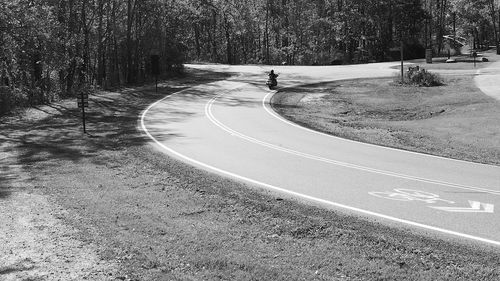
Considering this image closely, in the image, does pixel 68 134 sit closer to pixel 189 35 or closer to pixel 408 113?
pixel 408 113

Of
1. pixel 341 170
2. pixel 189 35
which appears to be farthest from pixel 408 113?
pixel 189 35

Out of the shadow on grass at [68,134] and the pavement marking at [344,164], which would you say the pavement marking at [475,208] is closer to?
the pavement marking at [344,164]

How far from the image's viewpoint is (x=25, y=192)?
1200cm

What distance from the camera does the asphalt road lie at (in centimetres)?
984

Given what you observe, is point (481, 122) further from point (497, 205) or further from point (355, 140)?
point (497, 205)

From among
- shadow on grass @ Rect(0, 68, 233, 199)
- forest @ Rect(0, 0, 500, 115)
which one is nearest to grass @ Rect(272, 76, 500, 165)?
shadow on grass @ Rect(0, 68, 233, 199)

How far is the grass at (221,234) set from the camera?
7.22 metres

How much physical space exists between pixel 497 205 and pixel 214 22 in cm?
7960

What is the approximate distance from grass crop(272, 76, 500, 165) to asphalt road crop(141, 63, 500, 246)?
1.65 m

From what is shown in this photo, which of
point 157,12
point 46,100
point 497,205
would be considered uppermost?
point 157,12

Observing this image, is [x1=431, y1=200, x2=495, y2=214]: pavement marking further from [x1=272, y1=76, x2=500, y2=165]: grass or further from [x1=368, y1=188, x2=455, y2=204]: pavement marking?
[x1=272, y1=76, x2=500, y2=165]: grass

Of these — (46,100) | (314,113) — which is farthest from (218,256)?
(46,100)

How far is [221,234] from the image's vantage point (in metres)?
8.72

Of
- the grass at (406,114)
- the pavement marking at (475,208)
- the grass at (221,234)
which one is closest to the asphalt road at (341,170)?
the pavement marking at (475,208)
